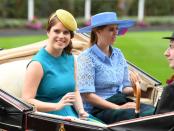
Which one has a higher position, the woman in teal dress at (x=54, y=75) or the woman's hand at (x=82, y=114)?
the woman in teal dress at (x=54, y=75)

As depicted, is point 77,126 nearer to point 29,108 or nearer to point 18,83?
point 29,108

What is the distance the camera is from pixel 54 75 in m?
3.88

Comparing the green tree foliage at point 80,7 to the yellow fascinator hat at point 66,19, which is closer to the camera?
the yellow fascinator hat at point 66,19

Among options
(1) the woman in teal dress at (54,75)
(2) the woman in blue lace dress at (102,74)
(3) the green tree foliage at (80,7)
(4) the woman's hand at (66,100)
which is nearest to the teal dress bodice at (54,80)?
(1) the woman in teal dress at (54,75)

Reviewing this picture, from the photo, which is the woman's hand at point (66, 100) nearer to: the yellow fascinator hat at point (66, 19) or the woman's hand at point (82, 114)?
the woman's hand at point (82, 114)

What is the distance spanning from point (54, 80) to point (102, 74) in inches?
22.8

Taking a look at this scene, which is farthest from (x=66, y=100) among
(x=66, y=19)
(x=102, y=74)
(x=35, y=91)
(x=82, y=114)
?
(x=102, y=74)

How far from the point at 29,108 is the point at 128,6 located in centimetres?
2444

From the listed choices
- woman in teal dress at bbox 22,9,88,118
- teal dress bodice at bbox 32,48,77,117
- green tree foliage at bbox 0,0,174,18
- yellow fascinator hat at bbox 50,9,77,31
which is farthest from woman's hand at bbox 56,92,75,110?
green tree foliage at bbox 0,0,174,18

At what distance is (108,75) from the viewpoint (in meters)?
4.34

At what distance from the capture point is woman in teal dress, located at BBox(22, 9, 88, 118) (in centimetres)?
372

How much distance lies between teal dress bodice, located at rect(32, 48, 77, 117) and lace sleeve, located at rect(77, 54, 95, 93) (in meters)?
0.24

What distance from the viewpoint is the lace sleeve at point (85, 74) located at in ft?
13.9

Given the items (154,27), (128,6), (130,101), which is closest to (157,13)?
(128,6)
